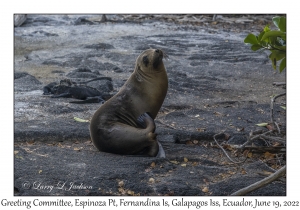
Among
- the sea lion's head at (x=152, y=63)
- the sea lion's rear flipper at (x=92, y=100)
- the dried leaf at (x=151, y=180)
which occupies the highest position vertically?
the sea lion's head at (x=152, y=63)

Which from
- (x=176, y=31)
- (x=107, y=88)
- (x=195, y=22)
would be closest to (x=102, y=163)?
(x=107, y=88)

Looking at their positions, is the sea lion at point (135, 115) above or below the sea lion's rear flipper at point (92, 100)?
above

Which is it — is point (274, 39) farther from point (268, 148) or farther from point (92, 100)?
point (92, 100)

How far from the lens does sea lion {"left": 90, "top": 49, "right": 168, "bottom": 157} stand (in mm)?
5531

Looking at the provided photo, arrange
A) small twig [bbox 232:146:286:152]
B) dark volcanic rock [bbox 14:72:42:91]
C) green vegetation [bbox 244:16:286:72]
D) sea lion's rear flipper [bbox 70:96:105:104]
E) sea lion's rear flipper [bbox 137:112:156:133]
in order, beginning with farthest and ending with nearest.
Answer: dark volcanic rock [bbox 14:72:42:91] < sea lion's rear flipper [bbox 70:96:105:104] < sea lion's rear flipper [bbox 137:112:156:133] < small twig [bbox 232:146:286:152] < green vegetation [bbox 244:16:286:72]

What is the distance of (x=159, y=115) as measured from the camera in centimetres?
714

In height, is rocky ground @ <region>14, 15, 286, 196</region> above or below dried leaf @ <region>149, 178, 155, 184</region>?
below

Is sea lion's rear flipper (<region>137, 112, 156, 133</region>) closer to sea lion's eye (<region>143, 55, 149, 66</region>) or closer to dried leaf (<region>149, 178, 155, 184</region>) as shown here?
sea lion's eye (<region>143, 55, 149, 66</region>)

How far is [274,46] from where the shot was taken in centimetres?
517

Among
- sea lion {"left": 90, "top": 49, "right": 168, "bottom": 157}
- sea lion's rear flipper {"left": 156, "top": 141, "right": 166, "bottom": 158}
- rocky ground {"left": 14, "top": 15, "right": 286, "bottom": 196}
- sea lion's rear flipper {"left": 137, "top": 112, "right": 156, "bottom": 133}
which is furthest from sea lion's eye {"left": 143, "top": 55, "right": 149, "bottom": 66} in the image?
sea lion's rear flipper {"left": 156, "top": 141, "right": 166, "bottom": 158}

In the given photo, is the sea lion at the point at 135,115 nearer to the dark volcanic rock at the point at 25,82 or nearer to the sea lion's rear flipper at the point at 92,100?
the sea lion's rear flipper at the point at 92,100

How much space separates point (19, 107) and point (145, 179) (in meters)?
2.89

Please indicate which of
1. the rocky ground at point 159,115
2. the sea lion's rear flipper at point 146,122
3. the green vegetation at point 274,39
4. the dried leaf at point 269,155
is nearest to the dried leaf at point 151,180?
the rocky ground at point 159,115

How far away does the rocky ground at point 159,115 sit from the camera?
4.88m
